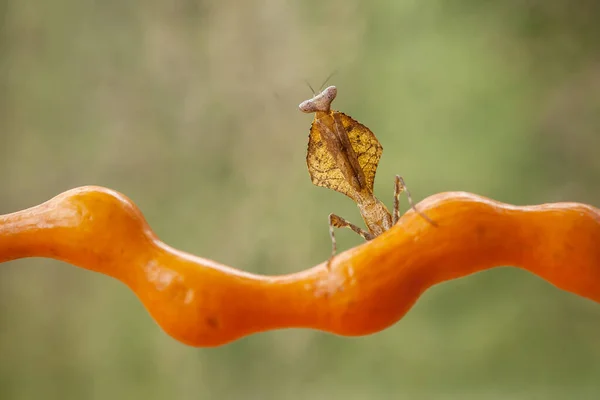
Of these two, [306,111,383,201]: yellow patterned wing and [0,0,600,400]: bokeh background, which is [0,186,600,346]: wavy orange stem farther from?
[0,0,600,400]: bokeh background

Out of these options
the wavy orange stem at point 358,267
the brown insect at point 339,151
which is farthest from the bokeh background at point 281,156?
the wavy orange stem at point 358,267

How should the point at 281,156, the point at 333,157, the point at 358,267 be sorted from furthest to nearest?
the point at 281,156
the point at 333,157
the point at 358,267

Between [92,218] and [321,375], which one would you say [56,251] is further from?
[321,375]

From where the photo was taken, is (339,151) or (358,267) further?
(339,151)

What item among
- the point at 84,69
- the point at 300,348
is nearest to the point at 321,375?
the point at 300,348

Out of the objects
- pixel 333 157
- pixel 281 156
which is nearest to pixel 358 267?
pixel 333 157

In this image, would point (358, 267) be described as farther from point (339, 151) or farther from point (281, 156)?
point (281, 156)

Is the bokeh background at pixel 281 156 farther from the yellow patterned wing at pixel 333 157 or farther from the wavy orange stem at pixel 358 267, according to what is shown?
the wavy orange stem at pixel 358 267
